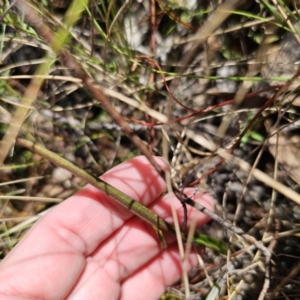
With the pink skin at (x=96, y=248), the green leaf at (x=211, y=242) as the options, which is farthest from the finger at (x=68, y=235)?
the green leaf at (x=211, y=242)

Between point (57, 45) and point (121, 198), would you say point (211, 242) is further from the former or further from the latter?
point (57, 45)

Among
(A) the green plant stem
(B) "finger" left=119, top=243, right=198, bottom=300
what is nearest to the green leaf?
(A) the green plant stem

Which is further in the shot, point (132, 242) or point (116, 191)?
point (132, 242)

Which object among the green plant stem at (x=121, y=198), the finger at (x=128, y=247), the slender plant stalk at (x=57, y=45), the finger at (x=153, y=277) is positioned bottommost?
the finger at (x=153, y=277)

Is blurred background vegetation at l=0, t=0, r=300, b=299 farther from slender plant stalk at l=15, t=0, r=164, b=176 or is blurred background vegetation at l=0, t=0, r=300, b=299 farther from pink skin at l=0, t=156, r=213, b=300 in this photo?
slender plant stalk at l=15, t=0, r=164, b=176

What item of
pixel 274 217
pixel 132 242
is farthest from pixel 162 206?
pixel 274 217

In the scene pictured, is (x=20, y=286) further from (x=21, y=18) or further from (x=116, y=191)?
(x=21, y=18)

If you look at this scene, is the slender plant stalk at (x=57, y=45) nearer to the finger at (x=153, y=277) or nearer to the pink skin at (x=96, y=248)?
the pink skin at (x=96, y=248)

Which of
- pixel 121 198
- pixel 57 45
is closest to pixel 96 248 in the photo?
pixel 121 198
